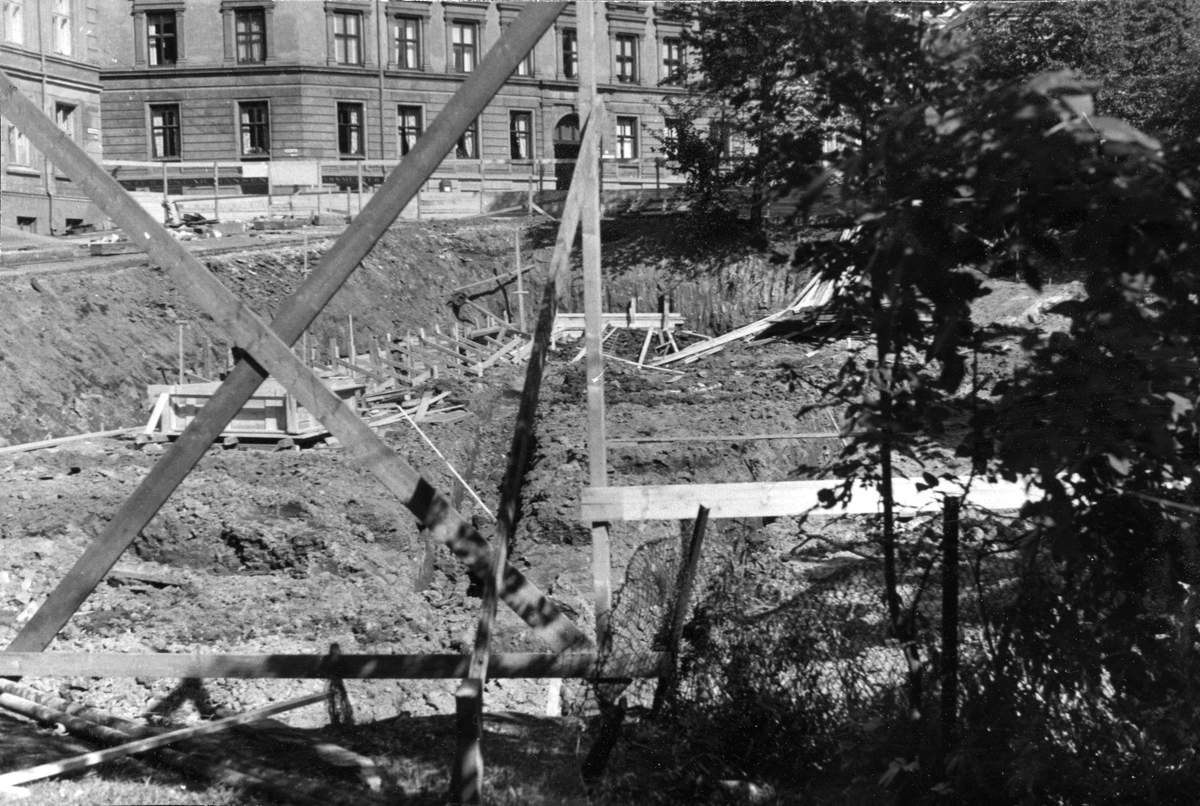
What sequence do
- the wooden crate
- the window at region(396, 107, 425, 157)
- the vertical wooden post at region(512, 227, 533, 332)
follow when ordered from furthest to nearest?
the vertical wooden post at region(512, 227, 533, 332), the window at region(396, 107, 425, 157), the wooden crate

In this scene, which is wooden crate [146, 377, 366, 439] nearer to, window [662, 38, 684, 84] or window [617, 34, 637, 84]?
window [617, 34, 637, 84]

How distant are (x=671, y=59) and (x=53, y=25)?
7.35 m

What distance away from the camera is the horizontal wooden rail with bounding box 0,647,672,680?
141 inches

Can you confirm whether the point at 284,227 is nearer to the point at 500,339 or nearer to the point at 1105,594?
the point at 500,339

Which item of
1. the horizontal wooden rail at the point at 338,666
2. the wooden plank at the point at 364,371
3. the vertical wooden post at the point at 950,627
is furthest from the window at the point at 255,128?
the vertical wooden post at the point at 950,627

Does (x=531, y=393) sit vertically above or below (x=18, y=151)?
below

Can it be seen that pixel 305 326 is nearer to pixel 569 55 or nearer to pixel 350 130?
pixel 569 55

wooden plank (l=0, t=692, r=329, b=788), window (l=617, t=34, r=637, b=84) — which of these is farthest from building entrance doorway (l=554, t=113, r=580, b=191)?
wooden plank (l=0, t=692, r=329, b=788)

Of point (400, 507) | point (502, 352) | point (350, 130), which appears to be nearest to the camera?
point (400, 507)

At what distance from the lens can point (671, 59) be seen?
8469 millimetres

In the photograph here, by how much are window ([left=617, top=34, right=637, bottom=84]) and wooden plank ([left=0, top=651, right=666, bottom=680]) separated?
5.90 meters

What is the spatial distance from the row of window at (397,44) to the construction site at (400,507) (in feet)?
6.21

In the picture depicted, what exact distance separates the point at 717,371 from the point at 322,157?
7.87 m

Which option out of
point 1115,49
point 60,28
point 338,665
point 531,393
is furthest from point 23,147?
point 1115,49
